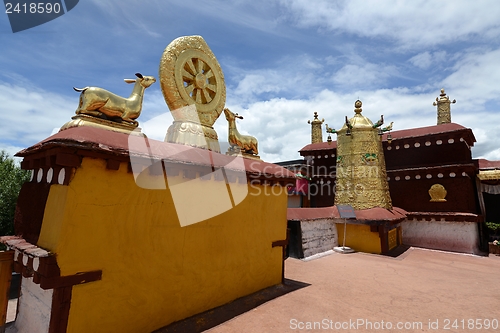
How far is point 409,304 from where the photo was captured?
6.69 meters

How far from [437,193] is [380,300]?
1137cm

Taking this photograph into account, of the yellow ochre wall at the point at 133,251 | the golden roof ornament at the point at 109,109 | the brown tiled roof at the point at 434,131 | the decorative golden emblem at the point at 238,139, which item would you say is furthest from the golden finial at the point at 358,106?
the golden roof ornament at the point at 109,109

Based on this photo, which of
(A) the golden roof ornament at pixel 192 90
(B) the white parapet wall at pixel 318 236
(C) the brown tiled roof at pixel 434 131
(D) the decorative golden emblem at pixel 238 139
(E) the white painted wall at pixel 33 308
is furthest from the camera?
(C) the brown tiled roof at pixel 434 131

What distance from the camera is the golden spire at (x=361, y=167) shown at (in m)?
14.8

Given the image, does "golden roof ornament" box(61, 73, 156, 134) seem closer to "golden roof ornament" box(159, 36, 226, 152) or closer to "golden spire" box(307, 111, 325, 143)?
"golden roof ornament" box(159, 36, 226, 152)

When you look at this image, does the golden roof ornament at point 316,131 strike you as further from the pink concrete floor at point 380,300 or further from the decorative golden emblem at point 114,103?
the decorative golden emblem at point 114,103

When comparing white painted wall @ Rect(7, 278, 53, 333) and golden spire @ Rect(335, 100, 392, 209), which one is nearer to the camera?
white painted wall @ Rect(7, 278, 53, 333)

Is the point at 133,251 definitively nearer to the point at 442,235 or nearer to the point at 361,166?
the point at 361,166

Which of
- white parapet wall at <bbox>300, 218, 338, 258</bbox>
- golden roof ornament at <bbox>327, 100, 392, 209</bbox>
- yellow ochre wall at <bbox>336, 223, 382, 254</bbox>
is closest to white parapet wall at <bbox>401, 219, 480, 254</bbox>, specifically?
golden roof ornament at <bbox>327, 100, 392, 209</bbox>

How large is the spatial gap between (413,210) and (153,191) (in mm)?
16229

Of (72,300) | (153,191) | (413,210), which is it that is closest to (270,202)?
(153,191)

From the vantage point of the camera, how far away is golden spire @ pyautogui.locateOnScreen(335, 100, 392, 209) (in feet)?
48.4

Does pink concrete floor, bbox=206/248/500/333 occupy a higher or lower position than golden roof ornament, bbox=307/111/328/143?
lower

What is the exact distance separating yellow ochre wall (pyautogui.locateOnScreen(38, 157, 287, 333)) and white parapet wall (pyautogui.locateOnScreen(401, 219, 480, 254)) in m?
13.5
